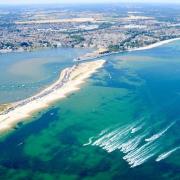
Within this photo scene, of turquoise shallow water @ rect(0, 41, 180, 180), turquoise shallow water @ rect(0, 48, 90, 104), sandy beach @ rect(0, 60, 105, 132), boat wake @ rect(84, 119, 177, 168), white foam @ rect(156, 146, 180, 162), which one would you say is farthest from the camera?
turquoise shallow water @ rect(0, 48, 90, 104)

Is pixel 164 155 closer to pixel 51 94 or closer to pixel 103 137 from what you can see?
pixel 103 137

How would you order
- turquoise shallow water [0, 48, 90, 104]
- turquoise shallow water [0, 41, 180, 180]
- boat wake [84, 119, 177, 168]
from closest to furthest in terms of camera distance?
1. turquoise shallow water [0, 41, 180, 180]
2. boat wake [84, 119, 177, 168]
3. turquoise shallow water [0, 48, 90, 104]

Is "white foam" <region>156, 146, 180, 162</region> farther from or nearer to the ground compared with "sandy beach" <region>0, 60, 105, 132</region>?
nearer to the ground

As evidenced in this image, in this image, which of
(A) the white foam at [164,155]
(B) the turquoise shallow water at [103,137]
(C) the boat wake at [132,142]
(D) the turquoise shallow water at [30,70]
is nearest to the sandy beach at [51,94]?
(B) the turquoise shallow water at [103,137]

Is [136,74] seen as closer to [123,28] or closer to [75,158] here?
[75,158]

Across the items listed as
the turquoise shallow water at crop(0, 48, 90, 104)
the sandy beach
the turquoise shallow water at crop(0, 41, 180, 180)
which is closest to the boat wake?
the turquoise shallow water at crop(0, 41, 180, 180)

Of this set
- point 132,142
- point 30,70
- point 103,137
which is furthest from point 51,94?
point 132,142

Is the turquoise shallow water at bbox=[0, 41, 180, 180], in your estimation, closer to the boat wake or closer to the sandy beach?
the boat wake
